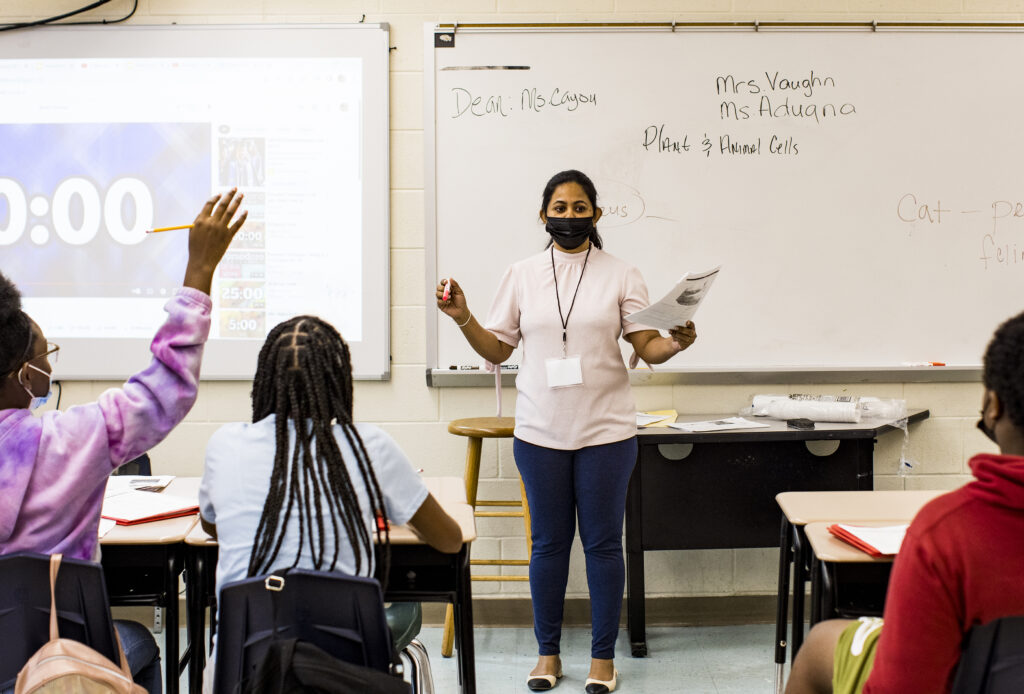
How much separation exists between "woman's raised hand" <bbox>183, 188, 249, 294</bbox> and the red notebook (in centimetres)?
132

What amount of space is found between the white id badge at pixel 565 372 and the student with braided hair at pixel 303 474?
Answer: 0.91 meters

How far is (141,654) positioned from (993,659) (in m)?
1.50

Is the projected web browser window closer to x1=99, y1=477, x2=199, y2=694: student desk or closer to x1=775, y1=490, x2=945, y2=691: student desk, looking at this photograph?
x1=99, y1=477, x2=199, y2=694: student desk

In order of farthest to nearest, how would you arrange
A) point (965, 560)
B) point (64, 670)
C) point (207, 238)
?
point (207, 238)
point (64, 670)
point (965, 560)

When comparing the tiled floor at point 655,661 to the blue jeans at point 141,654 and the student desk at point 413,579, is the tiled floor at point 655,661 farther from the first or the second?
the blue jeans at point 141,654

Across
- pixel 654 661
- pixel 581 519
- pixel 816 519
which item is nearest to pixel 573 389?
pixel 581 519

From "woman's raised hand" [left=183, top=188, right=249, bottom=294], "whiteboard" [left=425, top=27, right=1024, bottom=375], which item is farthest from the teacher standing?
"woman's raised hand" [left=183, top=188, right=249, bottom=294]

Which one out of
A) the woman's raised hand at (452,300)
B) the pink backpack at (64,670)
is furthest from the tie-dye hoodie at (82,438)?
the woman's raised hand at (452,300)

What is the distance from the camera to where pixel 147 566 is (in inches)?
72.6

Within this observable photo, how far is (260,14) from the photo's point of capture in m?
3.09

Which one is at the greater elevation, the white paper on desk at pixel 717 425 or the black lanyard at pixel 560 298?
the black lanyard at pixel 560 298

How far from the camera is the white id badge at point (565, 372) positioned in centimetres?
239

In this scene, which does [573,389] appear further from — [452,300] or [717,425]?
[717,425]

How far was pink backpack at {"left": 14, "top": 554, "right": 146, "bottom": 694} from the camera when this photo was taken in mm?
1332
